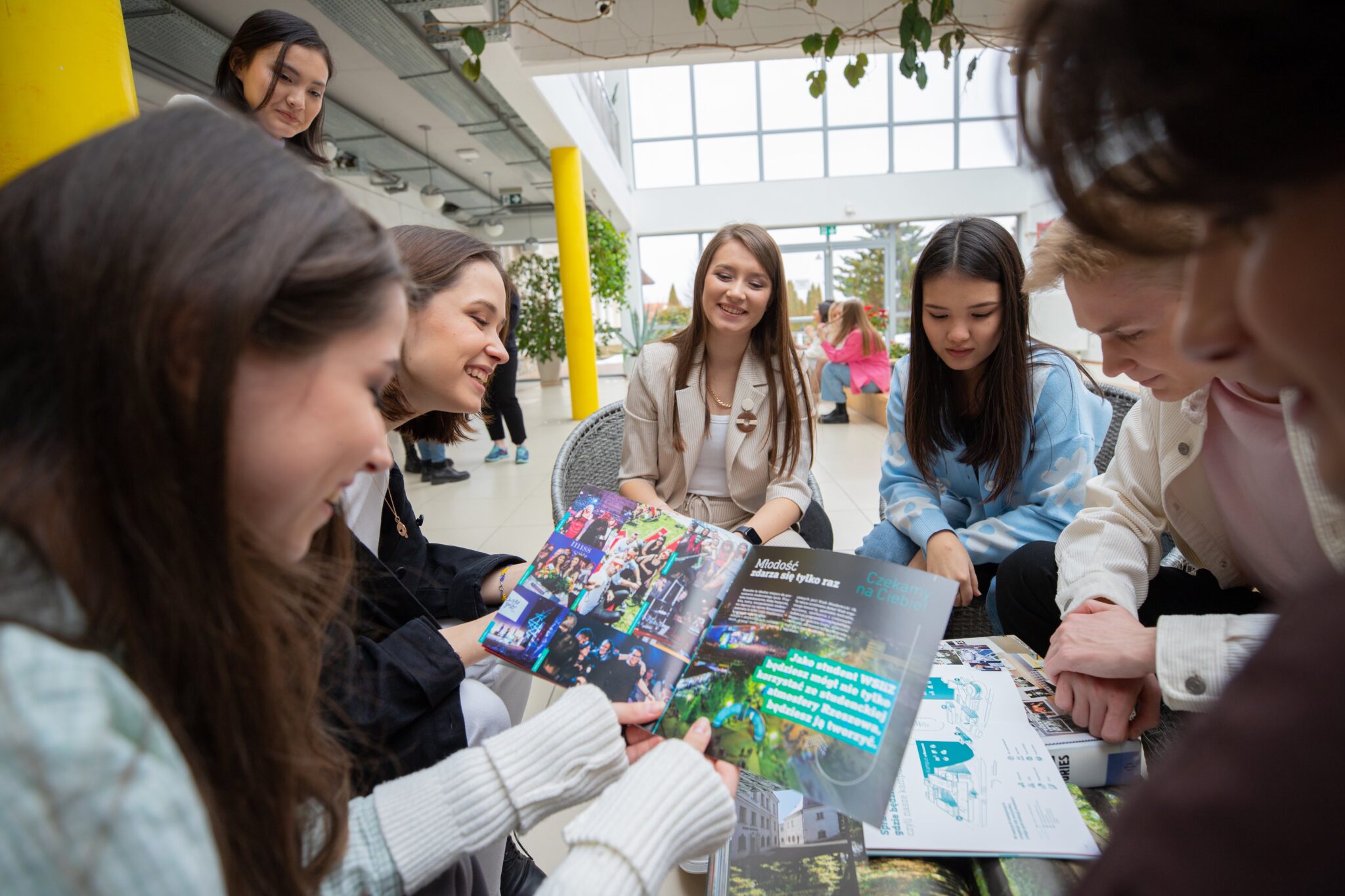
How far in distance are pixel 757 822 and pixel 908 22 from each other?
2362mm

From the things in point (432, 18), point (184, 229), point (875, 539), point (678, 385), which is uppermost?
point (432, 18)

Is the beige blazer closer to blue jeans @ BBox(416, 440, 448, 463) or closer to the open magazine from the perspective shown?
the open magazine

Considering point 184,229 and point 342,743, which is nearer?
point 184,229

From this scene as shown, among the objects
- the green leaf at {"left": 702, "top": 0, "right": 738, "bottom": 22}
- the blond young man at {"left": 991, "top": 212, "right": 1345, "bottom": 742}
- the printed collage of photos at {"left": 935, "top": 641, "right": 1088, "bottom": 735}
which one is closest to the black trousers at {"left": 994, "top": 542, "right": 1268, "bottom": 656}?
the blond young man at {"left": 991, "top": 212, "right": 1345, "bottom": 742}

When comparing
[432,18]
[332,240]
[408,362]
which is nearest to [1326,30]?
[332,240]

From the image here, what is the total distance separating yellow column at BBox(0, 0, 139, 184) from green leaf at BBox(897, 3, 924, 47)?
2.08 meters

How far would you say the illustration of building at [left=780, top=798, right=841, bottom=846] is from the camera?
2.63 feet

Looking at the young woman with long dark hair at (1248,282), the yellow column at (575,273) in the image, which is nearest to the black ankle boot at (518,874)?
the young woman with long dark hair at (1248,282)

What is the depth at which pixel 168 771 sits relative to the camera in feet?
1.35

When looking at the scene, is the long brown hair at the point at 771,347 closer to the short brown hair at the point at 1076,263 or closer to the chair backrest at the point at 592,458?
the chair backrest at the point at 592,458

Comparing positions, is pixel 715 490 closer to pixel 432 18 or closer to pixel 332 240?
pixel 332 240

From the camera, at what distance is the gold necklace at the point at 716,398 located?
190cm

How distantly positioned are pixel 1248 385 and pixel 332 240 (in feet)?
3.97

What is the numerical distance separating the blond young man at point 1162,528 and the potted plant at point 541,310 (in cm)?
820
